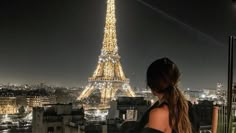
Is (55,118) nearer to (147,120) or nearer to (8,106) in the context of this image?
(147,120)

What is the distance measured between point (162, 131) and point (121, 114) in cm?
1359

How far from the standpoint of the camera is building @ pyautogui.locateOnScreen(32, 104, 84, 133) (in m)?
11.6

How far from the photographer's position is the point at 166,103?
4.43 feet

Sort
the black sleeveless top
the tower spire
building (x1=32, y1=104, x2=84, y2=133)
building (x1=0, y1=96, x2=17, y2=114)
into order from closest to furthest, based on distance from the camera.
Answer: the black sleeveless top → building (x1=32, y1=104, x2=84, y2=133) → the tower spire → building (x1=0, y1=96, x2=17, y2=114)

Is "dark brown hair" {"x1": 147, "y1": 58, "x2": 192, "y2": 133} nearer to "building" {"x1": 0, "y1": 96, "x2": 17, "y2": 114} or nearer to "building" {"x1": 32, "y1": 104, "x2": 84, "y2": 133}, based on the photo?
"building" {"x1": 32, "y1": 104, "x2": 84, "y2": 133}

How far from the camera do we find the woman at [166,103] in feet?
4.25

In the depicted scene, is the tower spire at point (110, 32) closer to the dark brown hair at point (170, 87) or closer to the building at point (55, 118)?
the building at point (55, 118)

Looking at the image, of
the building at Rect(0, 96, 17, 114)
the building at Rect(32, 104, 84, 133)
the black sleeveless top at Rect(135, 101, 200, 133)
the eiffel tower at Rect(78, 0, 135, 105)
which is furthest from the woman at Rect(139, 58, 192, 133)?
the building at Rect(0, 96, 17, 114)

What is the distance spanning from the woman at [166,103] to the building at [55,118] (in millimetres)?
9786

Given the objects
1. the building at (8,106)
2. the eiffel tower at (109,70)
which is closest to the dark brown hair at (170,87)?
the eiffel tower at (109,70)

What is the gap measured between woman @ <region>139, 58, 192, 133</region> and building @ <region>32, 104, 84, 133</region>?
9.79m

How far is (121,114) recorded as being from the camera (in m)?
14.8

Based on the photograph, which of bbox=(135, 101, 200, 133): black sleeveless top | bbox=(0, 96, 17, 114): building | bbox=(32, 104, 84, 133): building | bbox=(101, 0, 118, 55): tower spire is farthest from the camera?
bbox=(0, 96, 17, 114): building

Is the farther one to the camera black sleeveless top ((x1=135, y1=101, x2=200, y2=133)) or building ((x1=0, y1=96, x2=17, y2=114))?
building ((x1=0, y1=96, x2=17, y2=114))
